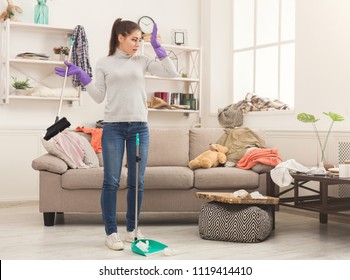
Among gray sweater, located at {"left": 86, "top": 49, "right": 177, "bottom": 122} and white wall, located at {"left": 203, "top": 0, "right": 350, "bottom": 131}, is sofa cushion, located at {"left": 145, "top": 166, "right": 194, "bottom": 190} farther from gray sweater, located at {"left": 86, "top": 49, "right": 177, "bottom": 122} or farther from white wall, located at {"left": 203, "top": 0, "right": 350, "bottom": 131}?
white wall, located at {"left": 203, "top": 0, "right": 350, "bottom": 131}

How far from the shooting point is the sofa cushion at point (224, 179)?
14.6 feet

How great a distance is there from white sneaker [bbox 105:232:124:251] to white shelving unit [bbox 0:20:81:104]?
101 inches

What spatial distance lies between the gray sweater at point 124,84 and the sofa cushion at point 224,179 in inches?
43.8

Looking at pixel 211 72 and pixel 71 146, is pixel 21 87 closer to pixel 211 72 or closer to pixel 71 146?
pixel 71 146

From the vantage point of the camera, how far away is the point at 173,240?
3.86 metres

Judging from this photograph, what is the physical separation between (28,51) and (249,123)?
2.48 meters

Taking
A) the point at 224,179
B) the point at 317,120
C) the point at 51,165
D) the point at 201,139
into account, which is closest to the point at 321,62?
the point at 317,120

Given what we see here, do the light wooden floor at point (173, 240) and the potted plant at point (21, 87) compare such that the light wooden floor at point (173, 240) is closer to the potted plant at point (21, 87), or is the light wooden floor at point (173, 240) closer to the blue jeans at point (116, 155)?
the blue jeans at point (116, 155)

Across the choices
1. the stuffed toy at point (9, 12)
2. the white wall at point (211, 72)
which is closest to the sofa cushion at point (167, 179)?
the white wall at point (211, 72)

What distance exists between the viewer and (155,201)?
14.7 ft

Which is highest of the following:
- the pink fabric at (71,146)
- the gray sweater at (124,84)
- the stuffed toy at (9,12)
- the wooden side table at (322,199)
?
the stuffed toy at (9,12)

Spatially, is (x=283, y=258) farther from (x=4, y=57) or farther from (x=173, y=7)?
(x=173, y=7)

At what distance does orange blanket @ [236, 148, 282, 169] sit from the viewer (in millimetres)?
4602

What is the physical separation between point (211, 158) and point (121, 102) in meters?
1.50
